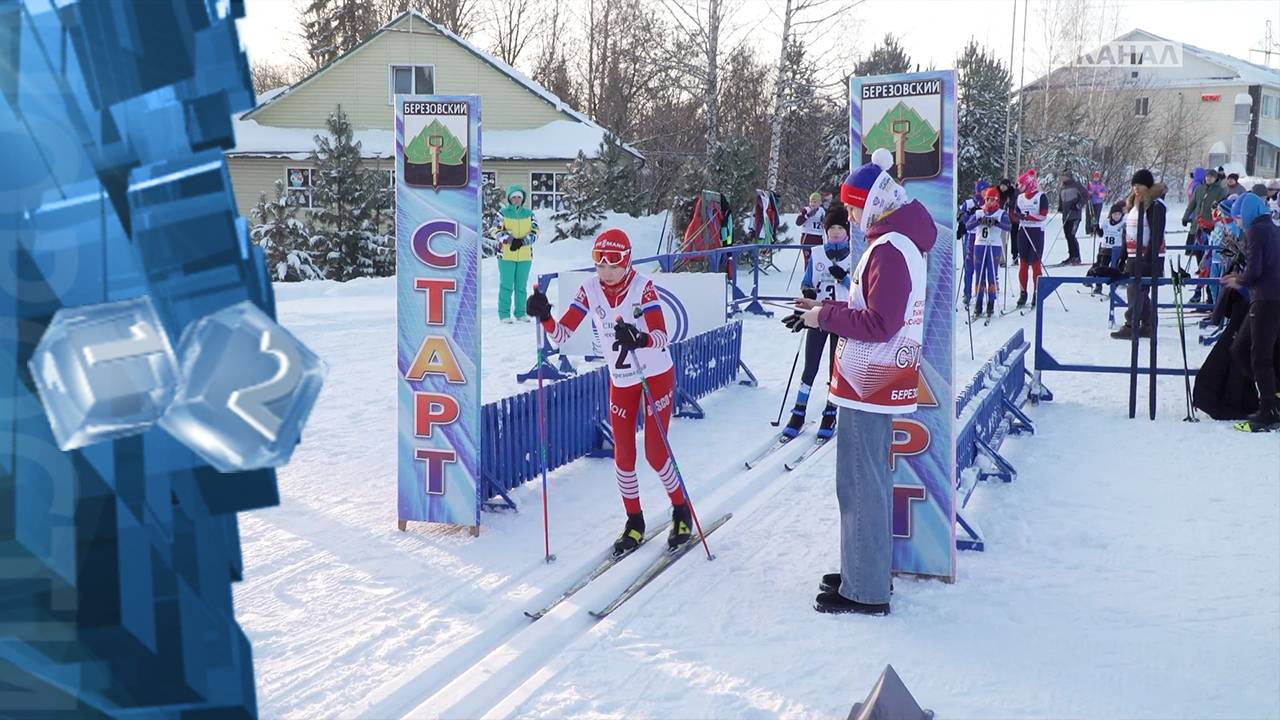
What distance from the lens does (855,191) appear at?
5.09 metres

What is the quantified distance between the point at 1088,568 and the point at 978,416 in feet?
6.75

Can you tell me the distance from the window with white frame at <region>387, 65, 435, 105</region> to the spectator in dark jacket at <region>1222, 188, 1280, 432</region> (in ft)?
85.6

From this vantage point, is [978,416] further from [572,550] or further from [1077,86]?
[1077,86]

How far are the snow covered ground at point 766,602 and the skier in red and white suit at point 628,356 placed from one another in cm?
32

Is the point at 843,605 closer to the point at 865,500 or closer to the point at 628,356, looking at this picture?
the point at 865,500

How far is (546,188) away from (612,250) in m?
26.8

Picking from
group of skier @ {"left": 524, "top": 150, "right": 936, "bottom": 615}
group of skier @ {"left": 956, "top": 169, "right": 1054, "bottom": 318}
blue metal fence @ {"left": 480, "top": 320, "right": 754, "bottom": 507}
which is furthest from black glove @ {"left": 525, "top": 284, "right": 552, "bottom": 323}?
group of skier @ {"left": 956, "top": 169, "right": 1054, "bottom": 318}

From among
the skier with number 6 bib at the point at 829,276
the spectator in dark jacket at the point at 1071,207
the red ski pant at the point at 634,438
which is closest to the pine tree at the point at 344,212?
the spectator in dark jacket at the point at 1071,207

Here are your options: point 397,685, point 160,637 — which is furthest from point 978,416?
point 160,637

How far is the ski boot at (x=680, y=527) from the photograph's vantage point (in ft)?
21.0

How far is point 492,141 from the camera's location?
3209cm

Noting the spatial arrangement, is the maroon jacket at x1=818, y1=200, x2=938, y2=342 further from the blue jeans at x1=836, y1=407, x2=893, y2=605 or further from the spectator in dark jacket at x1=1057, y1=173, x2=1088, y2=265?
the spectator in dark jacket at x1=1057, y1=173, x2=1088, y2=265

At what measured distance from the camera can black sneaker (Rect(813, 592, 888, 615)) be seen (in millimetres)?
5312

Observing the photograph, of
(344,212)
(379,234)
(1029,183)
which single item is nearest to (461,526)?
(1029,183)
